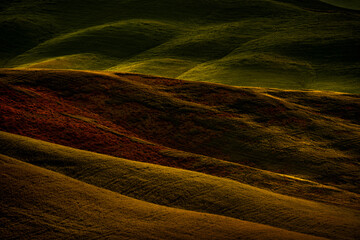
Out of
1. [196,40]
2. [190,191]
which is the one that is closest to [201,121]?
[190,191]

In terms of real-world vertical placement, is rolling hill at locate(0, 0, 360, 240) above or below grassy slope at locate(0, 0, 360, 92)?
below

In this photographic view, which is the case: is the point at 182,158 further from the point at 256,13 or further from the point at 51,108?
the point at 256,13

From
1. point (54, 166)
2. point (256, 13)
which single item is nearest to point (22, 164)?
point (54, 166)

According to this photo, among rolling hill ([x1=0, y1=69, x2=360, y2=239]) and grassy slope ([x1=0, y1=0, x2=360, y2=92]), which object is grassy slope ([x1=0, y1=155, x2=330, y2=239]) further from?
grassy slope ([x1=0, y1=0, x2=360, y2=92])

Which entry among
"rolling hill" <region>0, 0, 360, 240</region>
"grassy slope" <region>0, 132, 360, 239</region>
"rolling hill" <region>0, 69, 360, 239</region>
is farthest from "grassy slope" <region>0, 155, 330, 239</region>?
"grassy slope" <region>0, 132, 360, 239</region>

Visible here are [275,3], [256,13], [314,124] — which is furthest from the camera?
[275,3]

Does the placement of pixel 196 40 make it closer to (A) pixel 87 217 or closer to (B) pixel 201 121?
(B) pixel 201 121

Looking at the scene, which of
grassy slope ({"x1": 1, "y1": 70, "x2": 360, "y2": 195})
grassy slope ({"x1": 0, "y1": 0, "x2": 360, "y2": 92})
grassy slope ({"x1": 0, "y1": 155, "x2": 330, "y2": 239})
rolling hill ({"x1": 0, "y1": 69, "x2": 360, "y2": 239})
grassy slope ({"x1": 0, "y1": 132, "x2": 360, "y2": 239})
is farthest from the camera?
grassy slope ({"x1": 0, "y1": 0, "x2": 360, "y2": 92})
